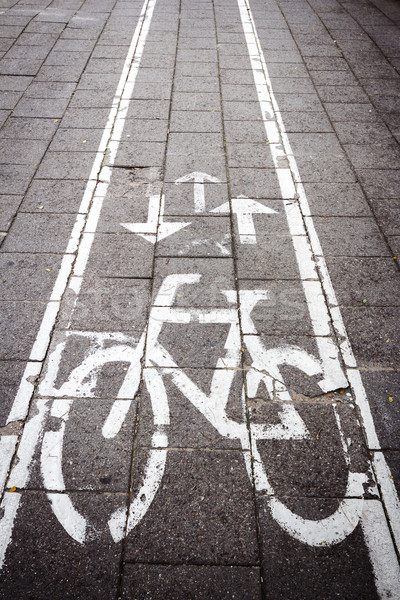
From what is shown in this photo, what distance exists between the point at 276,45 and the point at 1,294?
843 cm

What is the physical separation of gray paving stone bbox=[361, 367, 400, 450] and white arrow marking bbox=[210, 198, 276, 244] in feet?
6.53

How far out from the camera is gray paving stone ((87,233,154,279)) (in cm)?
468

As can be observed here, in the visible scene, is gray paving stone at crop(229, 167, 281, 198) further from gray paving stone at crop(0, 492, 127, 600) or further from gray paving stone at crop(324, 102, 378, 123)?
gray paving stone at crop(0, 492, 127, 600)

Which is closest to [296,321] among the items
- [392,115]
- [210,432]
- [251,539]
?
[210,432]

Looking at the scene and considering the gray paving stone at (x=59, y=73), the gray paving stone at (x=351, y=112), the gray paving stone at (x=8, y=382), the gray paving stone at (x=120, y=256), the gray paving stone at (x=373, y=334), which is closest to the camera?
the gray paving stone at (x=8, y=382)

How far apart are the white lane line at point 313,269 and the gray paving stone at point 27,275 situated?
8.19 feet

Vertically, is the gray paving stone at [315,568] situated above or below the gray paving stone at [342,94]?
below

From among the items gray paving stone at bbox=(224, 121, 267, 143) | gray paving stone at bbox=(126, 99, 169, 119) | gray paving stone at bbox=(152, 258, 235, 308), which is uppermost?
gray paving stone at bbox=(126, 99, 169, 119)

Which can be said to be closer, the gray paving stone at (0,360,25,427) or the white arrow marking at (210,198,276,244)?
the gray paving stone at (0,360,25,427)

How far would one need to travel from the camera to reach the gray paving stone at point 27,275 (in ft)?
14.5

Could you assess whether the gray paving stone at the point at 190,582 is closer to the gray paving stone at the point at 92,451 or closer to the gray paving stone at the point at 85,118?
the gray paving stone at the point at 92,451

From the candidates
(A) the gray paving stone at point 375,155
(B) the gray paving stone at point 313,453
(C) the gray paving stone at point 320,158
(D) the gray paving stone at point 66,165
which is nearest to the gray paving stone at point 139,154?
(D) the gray paving stone at point 66,165

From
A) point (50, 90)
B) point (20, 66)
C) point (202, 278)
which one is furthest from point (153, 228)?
point (20, 66)

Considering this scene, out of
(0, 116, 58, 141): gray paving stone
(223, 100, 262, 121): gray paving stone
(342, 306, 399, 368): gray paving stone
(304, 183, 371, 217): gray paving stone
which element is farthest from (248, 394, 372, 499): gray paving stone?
(0, 116, 58, 141): gray paving stone
